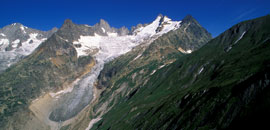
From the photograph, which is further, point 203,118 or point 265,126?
point 203,118

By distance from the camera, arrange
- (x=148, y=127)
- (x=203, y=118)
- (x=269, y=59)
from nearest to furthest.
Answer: (x=203, y=118), (x=269, y=59), (x=148, y=127)

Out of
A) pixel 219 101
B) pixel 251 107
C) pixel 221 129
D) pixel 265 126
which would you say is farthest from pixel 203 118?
pixel 265 126

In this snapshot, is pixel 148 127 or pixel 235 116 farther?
pixel 148 127

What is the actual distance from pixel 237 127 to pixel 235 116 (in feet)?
25.9

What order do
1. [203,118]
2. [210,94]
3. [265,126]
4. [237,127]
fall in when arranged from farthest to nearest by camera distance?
[210,94] → [203,118] → [237,127] → [265,126]

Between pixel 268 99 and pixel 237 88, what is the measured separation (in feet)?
77.1

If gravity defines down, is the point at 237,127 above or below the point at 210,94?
below

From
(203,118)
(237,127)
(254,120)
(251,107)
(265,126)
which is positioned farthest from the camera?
(203,118)

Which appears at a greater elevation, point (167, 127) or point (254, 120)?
point (167, 127)

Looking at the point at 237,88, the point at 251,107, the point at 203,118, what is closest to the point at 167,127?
the point at 203,118

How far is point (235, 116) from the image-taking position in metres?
65.0

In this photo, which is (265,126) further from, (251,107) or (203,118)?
(203,118)

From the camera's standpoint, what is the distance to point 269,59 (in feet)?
344

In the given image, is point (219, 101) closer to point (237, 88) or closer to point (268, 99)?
point (237, 88)
